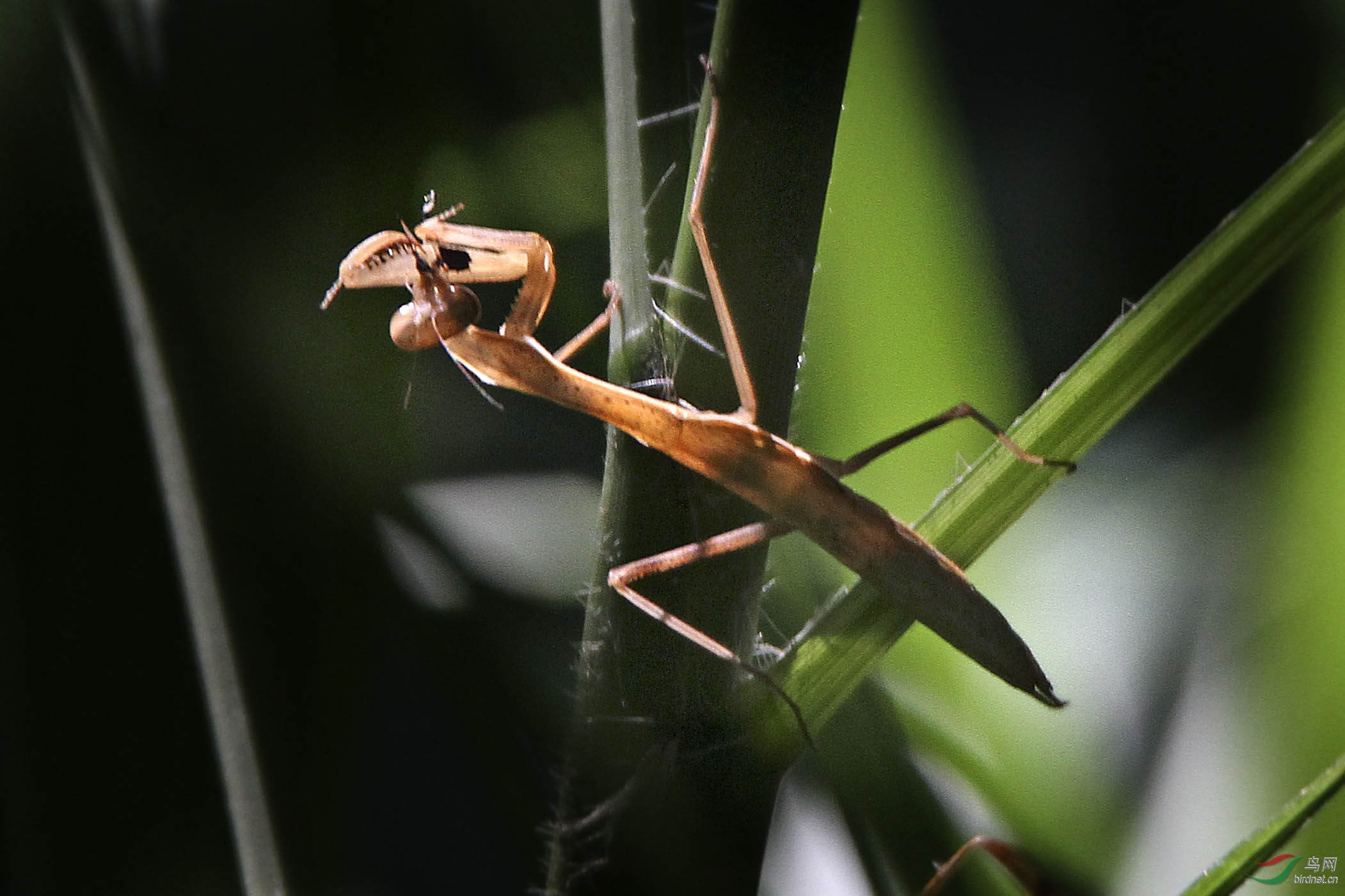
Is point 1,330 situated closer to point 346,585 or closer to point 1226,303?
point 346,585

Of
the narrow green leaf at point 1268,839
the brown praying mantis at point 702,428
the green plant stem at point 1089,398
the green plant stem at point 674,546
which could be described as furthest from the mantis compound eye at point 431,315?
the narrow green leaf at point 1268,839

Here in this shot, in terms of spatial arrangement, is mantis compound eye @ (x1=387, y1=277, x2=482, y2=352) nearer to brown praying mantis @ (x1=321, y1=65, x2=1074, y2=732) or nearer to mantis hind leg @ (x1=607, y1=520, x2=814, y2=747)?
brown praying mantis @ (x1=321, y1=65, x2=1074, y2=732)

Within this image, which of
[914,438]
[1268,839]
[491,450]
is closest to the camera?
[1268,839]

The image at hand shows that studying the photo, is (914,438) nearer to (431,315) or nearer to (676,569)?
(676,569)

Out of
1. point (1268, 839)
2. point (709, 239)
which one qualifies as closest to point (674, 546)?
point (709, 239)

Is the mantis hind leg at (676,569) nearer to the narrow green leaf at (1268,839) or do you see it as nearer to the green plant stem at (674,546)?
the green plant stem at (674,546)

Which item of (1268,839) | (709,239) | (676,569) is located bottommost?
(1268,839)
